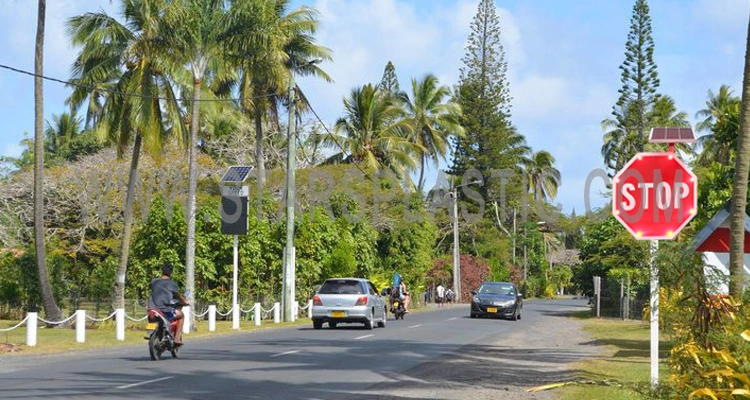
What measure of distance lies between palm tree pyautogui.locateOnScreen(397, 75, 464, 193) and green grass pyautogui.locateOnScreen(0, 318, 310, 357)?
38.4 m

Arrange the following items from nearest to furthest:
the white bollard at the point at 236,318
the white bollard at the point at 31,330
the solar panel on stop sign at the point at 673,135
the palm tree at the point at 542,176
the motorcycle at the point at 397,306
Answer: the solar panel on stop sign at the point at 673,135
the white bollard at the point at 31,330
the white bollard at the point at 236,318
the motorcycle at the point at 397,306
the palm tree at the point at 542,176

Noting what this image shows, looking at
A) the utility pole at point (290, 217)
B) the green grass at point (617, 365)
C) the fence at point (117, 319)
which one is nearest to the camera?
the green grass at point (617, 365)

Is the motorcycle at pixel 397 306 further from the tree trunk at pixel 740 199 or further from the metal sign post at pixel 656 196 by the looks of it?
the tree trunk at pixel 740 199

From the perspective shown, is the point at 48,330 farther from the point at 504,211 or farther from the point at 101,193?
the point at 504,211

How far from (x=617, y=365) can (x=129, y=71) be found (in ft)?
59.4

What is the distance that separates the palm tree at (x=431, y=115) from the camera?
72625mm

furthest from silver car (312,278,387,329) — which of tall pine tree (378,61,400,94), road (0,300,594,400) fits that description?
tall pine tree (378,61,400,94)

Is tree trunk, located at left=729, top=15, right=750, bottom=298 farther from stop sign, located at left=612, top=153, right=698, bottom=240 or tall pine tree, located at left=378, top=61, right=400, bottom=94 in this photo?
tall pine tree, located at left=378, top=61, right=400, bottom=94

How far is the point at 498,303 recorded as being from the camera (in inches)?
1615

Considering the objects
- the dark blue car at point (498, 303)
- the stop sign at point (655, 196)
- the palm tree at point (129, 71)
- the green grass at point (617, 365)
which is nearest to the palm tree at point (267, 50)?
the palm tree at point (129, 71)

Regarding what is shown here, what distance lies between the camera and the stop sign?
11.7 m

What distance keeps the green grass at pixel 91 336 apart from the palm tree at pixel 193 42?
6.08 feet

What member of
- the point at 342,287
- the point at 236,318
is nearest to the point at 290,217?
the point at 236,318

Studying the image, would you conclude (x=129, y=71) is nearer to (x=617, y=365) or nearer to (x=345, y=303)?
(x=345, y=303)
